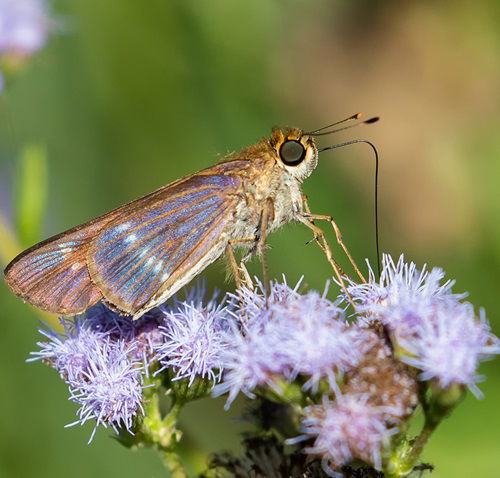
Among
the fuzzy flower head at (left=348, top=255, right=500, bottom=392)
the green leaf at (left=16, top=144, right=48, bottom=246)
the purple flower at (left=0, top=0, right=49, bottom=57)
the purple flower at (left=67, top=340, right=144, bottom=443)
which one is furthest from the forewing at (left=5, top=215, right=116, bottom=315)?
the purple flower at (left=0, top=0, right=49, bottom=57)

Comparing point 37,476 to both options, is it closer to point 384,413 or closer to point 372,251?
point 372,251

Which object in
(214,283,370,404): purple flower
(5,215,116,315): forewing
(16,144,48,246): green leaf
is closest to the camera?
(214,283,370,404): purple flower

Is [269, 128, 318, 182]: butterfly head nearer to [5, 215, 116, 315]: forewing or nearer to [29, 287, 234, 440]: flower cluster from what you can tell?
[29, 287, 234, 440]: flower cluster

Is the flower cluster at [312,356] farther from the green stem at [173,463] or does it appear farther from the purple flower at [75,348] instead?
the green stem at [173,463]

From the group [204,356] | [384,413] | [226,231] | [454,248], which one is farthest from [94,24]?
[384,413]

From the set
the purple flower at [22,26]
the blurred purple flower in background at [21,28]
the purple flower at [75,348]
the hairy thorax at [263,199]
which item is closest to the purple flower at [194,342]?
the purple flower at [75,348]

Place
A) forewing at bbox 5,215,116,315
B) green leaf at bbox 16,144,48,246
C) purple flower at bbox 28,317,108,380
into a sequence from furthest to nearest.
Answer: green leaf at bbox 16,144,48,246 → forewing at bbox 5,215,116,315 → purple flower at bbox 28,317,108,380
